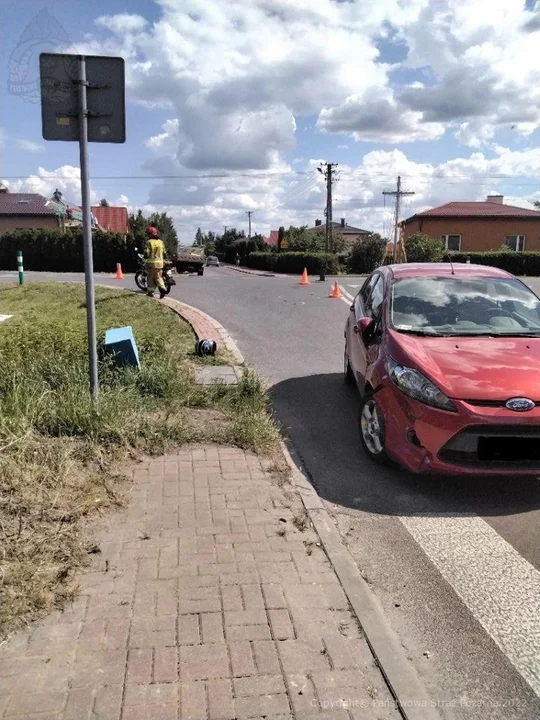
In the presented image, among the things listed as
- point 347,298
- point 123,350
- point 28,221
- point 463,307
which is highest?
point 28,221

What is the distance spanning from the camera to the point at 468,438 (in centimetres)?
421

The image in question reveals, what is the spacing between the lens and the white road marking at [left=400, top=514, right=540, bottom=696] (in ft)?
9.45

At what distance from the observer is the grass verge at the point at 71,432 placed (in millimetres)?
3174

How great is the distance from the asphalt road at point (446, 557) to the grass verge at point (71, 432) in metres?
0.72

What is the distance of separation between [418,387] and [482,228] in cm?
4883

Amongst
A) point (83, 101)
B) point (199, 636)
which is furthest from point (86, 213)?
point (199, 636)

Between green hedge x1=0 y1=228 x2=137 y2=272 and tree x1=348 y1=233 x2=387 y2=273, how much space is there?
18408 millimetres

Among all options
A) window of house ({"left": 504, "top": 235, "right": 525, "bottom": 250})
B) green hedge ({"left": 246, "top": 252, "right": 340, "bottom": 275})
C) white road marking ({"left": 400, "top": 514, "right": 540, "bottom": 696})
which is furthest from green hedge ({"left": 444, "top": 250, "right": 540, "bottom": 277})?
white road marking ({"left": 400, "top": 514, "right": 540, "bottom": 696})

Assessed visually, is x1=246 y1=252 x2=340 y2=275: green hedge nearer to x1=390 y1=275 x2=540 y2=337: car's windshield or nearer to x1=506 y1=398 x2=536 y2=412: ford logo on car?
x1=390 y1=275 x2=540 y2=337: car's windshield

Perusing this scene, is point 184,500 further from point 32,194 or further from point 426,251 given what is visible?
point 32,194

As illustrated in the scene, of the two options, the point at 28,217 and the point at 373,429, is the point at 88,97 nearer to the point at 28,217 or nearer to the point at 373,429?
the point at 373,429

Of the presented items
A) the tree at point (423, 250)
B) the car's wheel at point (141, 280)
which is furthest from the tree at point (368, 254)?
the car's wheel at point (141, 280)

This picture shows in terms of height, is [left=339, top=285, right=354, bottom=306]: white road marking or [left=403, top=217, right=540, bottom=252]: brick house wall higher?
[left=403, top=217, right=540, bottom=252]: brick house wall

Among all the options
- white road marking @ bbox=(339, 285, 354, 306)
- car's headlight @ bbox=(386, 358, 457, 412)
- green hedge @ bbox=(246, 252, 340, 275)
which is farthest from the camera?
green hedge @ bbox=(246, 252, 340, 275)
